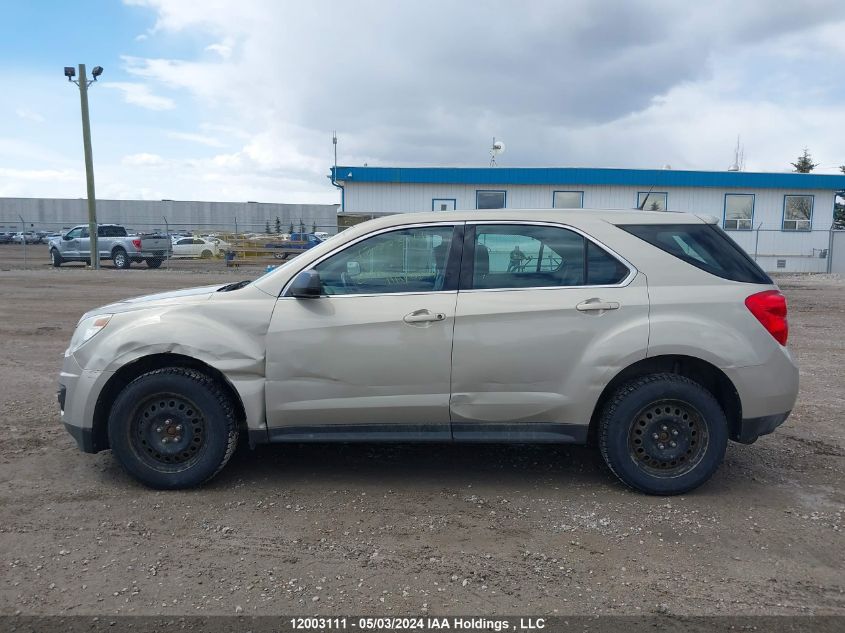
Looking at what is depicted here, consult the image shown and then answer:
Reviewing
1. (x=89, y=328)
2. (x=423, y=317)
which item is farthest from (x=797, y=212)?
(x=89, y=328)

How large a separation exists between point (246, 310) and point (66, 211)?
92.1 meters

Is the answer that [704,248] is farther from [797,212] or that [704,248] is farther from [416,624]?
[797,212]

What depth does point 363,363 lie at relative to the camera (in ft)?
14.2

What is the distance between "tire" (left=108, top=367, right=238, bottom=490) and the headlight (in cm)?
44

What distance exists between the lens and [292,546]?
3.74m

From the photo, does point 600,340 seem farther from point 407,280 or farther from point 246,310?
point 246,310

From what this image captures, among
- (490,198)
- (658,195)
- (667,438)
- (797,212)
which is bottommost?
(667,438)

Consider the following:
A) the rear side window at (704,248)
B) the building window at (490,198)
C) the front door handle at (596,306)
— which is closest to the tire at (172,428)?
the front door handle at (596,306)

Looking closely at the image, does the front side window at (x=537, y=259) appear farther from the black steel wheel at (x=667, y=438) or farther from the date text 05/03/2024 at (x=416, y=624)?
the date text 05/03/2024 at (x=416, y=624)

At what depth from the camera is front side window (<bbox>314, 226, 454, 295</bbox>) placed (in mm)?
4473

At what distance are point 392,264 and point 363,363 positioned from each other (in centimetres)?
69

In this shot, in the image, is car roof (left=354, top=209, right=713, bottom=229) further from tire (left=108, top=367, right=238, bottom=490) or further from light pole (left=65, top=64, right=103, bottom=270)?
light pole (left=65, top=64, right=103, bottom=270)

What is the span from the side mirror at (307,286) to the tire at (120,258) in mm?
25561

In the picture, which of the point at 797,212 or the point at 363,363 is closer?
the point at 363,363
